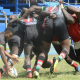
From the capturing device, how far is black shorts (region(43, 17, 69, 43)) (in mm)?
5020

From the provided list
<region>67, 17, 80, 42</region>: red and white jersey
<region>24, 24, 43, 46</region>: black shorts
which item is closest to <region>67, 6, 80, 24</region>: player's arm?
<region>67, 17, 80, 42</region>: red and white jersey

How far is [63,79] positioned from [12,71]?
1351 mm

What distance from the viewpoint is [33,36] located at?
5250 mm

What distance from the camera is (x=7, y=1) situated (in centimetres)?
2609

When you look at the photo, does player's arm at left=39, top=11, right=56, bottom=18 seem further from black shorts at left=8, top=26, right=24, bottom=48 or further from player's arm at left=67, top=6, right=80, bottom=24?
black shorts at left=8, top=26, right=24, bottom=48

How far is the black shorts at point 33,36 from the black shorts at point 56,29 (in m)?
0.25

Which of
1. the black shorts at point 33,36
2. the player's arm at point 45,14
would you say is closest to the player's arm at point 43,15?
the player's arm at point 45,14

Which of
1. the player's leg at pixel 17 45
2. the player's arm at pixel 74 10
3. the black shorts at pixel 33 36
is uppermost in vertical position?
the player's arm at pixel 74 10

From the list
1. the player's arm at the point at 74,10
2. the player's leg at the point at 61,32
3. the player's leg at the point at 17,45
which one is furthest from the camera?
the player's leg at the point at 17,45

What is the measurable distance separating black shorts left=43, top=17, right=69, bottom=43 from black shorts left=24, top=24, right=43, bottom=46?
0.25 metres

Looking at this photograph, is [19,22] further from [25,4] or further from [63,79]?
[25,4]

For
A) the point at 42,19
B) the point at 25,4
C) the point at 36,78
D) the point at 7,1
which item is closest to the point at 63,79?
the point at 36,78

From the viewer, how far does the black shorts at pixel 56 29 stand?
198 inches

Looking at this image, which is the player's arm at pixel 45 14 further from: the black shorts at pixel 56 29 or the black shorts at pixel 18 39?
the black shorts at pixel 18 39
